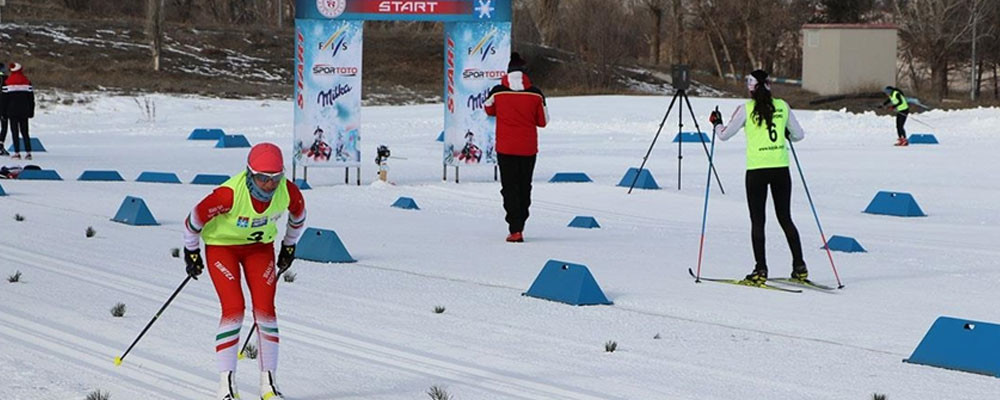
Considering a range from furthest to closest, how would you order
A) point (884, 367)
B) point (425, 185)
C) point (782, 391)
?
point (425, 185) < point (884, 367) < point (782, 391)

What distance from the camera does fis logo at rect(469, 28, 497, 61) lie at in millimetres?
22438

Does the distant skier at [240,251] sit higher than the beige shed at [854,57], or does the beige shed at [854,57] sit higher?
the beige shed at [854,57]

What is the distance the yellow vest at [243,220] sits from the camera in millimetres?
7363

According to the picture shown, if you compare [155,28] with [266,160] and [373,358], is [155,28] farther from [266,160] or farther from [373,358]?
[266,160]

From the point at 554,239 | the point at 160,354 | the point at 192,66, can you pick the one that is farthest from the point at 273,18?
the point at 160,354

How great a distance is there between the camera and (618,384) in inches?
329

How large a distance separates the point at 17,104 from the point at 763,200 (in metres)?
16.8

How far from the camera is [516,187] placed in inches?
622

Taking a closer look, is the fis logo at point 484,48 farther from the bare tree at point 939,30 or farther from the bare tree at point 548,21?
the bare tree at point 939,30

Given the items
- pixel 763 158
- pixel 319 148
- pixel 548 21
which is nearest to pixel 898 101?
pixel 319 148

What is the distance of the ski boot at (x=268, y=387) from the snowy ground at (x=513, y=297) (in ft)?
1.15

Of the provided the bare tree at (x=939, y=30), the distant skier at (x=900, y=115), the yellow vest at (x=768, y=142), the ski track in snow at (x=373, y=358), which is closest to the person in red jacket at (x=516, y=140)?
the yellow vest at (x=768, y=142)

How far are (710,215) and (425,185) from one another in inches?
198

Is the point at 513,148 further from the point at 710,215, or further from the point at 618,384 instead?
the point at 618,384
